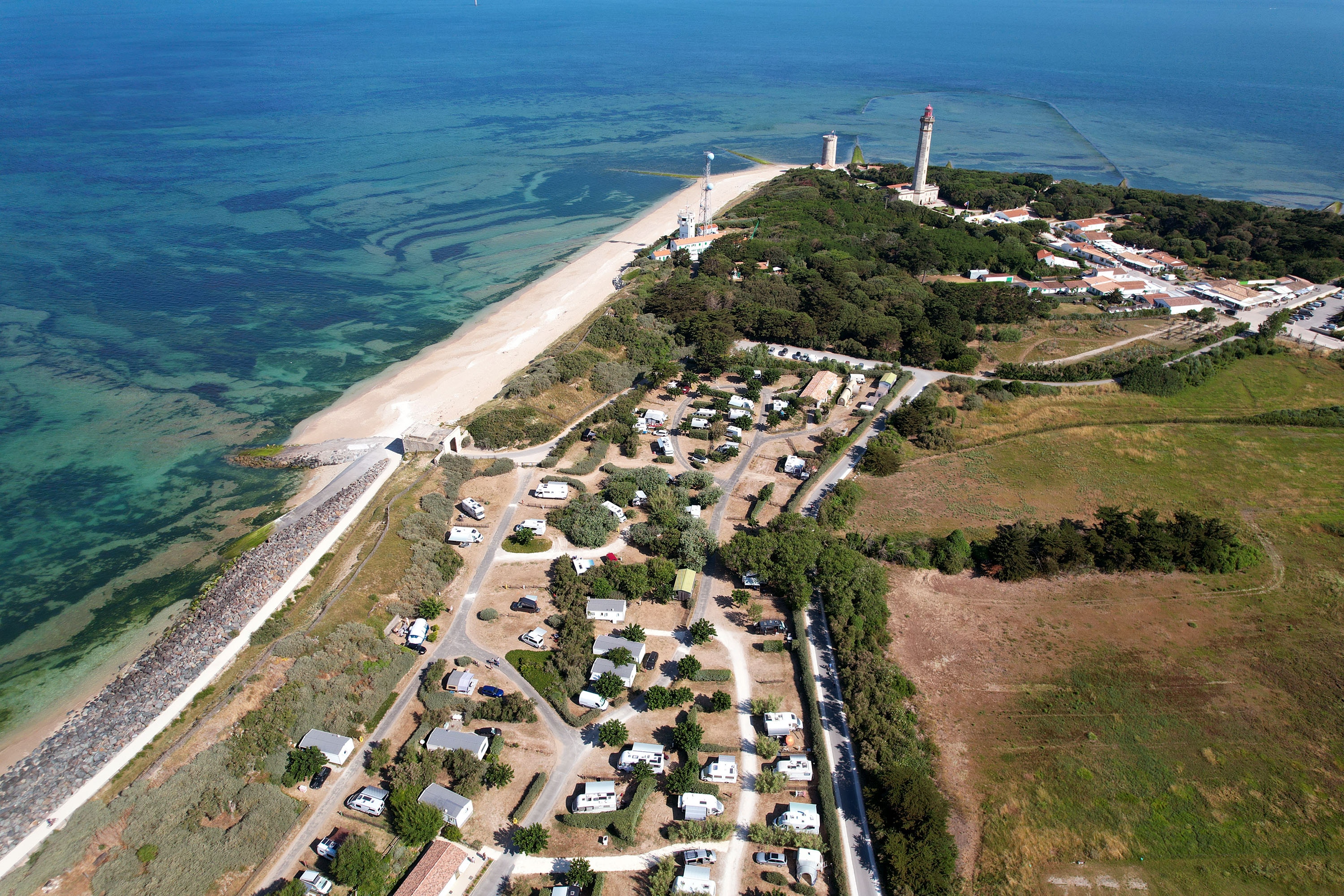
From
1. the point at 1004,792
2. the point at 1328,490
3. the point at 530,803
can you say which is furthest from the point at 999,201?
the point at 530,803

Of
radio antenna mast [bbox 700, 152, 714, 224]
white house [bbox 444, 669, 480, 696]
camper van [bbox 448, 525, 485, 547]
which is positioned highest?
radio antenna mast [bbox 700, 152, 714, 224]

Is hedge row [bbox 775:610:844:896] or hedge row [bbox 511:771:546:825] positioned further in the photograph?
hedge row [bbox 511:771:546:825]

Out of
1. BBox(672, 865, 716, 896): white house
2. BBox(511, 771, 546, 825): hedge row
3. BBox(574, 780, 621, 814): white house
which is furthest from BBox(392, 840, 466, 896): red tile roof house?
BBox(672, 865, 716, 896): white house

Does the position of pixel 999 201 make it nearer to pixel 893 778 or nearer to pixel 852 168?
pixel 852 168

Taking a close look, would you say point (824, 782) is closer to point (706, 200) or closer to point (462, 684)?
point (462, 684)

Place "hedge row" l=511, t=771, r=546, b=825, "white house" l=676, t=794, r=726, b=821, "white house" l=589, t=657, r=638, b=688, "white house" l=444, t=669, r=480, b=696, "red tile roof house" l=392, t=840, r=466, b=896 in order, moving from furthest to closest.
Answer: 1. "white house" l=589, t=657, r=638, b=688
2. "white house" l=444, t=669, r=480, b=696
3. "hedge row" l=511, t=771, r=546, b=825
4. "white house" l=676, t=794, r=726, b=821
5. "red tile roof house" l=392, t=840, r=466, b=896

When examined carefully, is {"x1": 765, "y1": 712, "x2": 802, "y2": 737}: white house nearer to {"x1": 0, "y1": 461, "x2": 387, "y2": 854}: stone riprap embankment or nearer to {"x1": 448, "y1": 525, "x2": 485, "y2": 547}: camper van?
{"x1": 448, "y1": 525, "x2": 485, "y2": 547}: camper van

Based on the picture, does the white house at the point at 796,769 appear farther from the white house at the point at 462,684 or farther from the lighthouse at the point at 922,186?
the lighthouse at the point at 922,186
